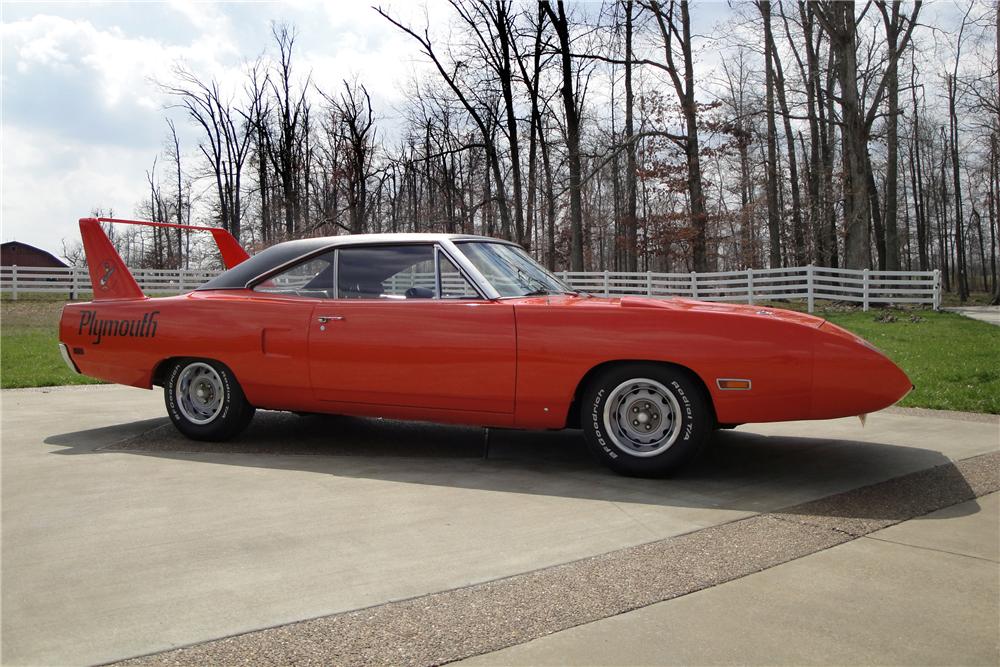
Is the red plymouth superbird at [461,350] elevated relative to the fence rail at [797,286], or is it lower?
lower

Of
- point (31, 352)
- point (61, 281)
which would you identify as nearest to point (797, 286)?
point (31, 352)

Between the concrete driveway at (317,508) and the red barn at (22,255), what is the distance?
73430 mm

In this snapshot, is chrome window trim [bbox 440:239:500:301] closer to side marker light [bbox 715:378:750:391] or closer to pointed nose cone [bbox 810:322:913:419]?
side marker light [bbox 715:378:750:391]

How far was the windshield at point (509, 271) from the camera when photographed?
5148 millimetres

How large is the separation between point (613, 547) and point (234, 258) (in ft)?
16.8

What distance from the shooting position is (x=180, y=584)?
2955 mm

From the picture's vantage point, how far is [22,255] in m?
69.8

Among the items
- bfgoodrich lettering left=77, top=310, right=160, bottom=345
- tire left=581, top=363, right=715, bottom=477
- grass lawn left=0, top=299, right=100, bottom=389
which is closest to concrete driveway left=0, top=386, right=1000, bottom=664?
tire left=581, top=363, right=715, bottom=477

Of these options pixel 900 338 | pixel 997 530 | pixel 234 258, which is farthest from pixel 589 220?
pixel 997 530

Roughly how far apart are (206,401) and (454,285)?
2133 mm

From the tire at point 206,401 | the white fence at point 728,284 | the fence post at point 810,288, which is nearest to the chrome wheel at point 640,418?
the tire at point 206,401

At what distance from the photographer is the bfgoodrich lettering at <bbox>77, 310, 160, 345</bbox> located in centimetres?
586

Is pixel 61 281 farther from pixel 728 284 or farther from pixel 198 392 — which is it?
pixel 198 392

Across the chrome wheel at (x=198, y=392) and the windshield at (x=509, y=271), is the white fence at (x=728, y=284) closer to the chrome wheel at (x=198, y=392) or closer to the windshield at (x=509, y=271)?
the chrome wheel at (x=198, y=392)
